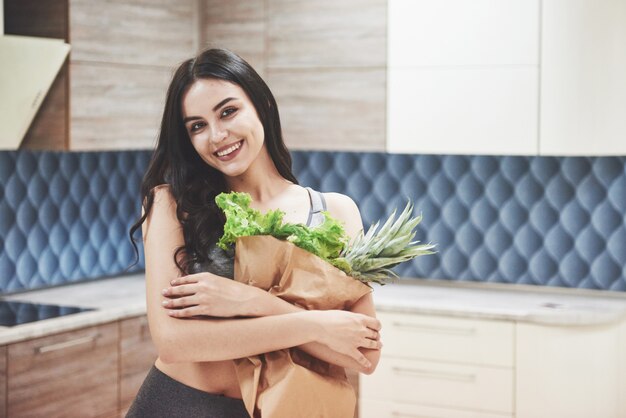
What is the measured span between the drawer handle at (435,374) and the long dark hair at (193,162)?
2080 millimetres

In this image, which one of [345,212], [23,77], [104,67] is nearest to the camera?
[345,212]

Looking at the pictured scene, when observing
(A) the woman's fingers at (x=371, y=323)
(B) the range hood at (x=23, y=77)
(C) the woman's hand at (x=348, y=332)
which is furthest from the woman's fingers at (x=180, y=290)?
(B) the range hood at (x=23, y=77)

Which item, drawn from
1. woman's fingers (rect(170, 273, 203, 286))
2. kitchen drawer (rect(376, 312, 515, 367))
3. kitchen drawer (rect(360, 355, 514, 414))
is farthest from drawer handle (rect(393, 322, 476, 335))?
woman's fingers (rect(170, 273, 203, 286))

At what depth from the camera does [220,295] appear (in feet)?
5.80

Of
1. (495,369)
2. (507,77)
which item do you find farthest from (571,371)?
(507,77)

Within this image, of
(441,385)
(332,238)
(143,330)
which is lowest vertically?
(441,385)

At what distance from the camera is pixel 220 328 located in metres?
1.79

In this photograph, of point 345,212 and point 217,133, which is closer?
point 217,133

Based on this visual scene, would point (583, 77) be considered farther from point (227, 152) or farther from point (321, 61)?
point (227, 152)

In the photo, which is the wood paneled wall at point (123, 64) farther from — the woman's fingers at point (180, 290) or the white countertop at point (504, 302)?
the woman's fingers at point (180, 290)

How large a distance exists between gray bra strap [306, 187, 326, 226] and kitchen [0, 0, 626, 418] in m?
1.62

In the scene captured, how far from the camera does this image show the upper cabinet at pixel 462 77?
3.95 meters

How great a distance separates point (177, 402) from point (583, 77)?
2.45 metres

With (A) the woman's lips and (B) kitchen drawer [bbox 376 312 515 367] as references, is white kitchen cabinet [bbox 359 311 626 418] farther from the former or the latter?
(A) the woman's lips
